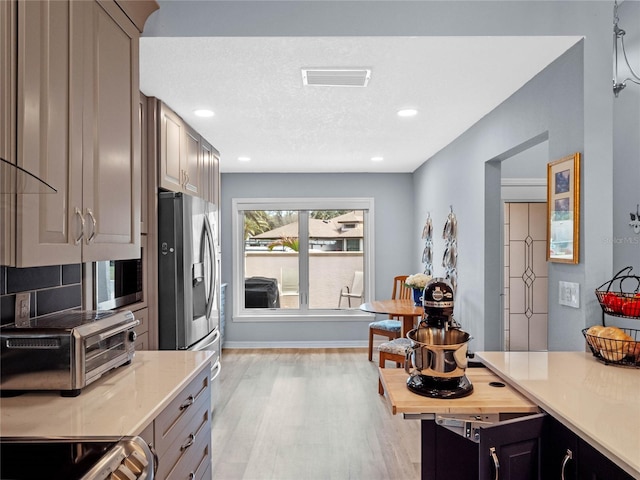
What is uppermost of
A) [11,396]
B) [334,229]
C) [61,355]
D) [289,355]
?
[334,229]

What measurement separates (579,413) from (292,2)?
2.07m

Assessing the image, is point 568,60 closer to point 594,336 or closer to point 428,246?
point 594,336

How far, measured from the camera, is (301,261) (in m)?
5.93

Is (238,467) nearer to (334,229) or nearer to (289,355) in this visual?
(289,355)

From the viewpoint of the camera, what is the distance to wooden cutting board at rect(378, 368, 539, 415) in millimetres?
1470

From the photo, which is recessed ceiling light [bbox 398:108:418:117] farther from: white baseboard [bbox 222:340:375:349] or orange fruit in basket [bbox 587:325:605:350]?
white baseboard [bbox 222:340:375:349]

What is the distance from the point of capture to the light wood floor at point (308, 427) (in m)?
2.65

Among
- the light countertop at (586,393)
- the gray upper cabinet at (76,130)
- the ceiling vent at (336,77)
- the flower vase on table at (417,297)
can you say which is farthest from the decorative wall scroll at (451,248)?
the gray upper cabinet at (76,130)

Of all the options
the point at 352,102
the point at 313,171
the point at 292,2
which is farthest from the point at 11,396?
the point at 313,171

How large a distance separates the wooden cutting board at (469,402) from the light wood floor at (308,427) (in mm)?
1215

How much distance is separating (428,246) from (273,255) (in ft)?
6.96

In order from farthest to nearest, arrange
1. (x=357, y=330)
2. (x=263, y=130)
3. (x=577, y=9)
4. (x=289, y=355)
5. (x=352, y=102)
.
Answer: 1. (x=357, y=330)
2. (x=289, y=355)
3. (x=263, y=130)
4. (x=352, y=102)
5. (x=577, y=9)

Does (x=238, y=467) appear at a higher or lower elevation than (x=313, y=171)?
lower

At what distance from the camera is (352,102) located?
Result: 9.66 ft
